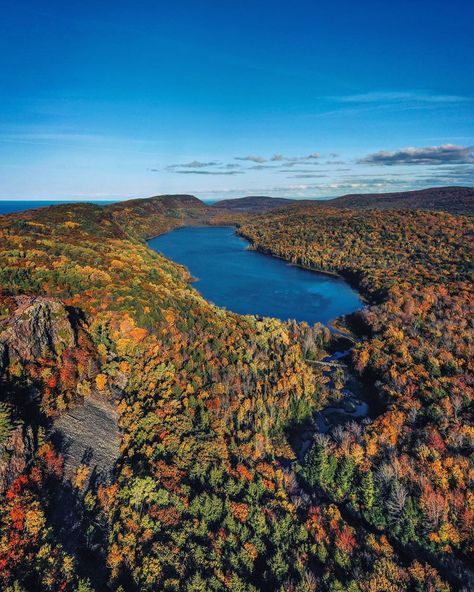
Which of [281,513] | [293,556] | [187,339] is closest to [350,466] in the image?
[281,513]

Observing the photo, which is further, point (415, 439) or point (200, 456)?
point (415, 439)

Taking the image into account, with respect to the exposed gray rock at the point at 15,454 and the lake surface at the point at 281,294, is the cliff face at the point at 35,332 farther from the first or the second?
the lake surface at the point at 281,294

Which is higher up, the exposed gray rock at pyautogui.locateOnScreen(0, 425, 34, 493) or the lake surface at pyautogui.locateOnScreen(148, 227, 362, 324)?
the exposed gray rock at pyautogui.locateOnScreen(0, 425, 34, 493)

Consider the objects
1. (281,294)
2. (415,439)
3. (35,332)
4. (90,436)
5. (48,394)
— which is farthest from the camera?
(281,294)

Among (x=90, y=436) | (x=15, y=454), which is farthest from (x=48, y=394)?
(x=15, y=454)

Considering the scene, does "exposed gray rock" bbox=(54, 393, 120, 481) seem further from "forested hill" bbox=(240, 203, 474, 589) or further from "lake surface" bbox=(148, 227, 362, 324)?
"lake surface" bbox=(148, 227, 362, 324)

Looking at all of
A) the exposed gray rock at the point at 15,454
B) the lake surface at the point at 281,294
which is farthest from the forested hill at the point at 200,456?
the lake surface at the point at 281,294

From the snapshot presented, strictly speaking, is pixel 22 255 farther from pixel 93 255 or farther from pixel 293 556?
pixel 293 556

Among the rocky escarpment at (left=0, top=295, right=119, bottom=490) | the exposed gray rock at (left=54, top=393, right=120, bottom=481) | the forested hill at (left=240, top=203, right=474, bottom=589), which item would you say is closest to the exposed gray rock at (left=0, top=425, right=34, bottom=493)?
the rocky escarpment at (left=0, top=295, right=119, bottom=490)

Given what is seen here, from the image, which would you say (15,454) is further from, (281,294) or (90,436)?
(281,294)
